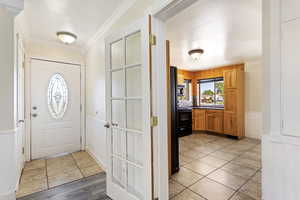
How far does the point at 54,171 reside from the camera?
2.52m

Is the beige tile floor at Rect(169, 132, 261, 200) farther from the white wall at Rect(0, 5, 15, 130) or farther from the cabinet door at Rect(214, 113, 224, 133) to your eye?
the white wall at Rect(0, 5, 15, 130)

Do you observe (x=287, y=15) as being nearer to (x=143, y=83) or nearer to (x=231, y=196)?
(x=143, y=83)

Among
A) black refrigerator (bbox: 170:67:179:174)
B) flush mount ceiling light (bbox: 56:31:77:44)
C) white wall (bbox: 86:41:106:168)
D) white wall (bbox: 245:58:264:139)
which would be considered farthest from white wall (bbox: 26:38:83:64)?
white wall (bbox: 245:58:264:139)


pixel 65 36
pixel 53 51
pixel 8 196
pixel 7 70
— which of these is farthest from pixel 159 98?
pixel 53 51

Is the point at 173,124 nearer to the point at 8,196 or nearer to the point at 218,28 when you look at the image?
the point at 218,28

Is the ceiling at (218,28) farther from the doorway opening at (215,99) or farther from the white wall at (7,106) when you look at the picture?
the white wall at (7,106)

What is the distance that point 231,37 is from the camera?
2742 millimetres

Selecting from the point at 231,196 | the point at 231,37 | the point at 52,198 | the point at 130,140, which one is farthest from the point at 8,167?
the point at 231,37

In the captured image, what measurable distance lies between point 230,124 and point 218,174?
2620 millimetres

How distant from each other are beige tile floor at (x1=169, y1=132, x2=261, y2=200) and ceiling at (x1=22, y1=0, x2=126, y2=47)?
2.77 m

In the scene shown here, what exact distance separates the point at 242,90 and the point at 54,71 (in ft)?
17.4

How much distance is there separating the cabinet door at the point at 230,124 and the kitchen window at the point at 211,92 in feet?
2.04

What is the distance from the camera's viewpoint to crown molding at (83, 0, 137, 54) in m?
1.84

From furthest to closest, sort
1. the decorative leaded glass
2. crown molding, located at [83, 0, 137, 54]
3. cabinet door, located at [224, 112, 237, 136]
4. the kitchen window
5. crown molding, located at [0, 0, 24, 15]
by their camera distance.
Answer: the kitchen window < cabinet door, located at [224, 112, 237, 136] < the decorative leaded glass < crown molding, located at [83, 0, 137, 54] < crown molding, located at [0, 0, 24, 15]
